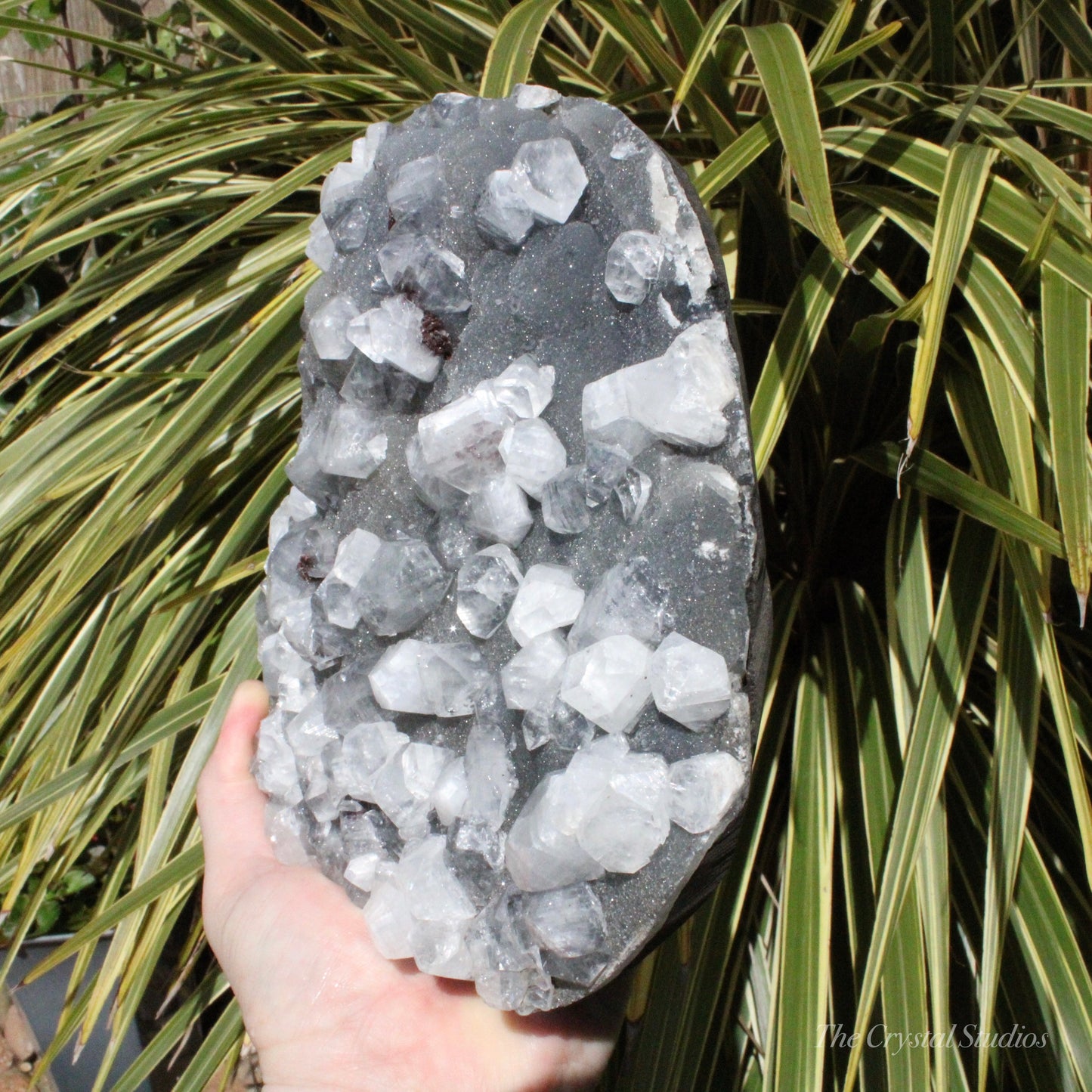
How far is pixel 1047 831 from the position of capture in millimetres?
1011

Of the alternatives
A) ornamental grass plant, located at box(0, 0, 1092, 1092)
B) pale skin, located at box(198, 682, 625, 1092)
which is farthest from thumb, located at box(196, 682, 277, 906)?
ornamental grass plant, located at box(0, 0, 1092, 1092)

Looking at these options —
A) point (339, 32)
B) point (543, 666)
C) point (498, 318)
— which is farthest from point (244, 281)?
point (543, 666)

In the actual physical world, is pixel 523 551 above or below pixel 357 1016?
above

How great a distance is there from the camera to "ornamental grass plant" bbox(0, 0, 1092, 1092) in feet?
2.56

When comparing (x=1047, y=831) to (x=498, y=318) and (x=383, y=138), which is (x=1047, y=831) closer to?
(x=498, y=318)

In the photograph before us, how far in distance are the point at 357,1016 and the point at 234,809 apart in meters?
0.22

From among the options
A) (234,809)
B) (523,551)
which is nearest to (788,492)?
(523,551)

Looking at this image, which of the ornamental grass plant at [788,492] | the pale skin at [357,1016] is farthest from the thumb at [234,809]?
the ornamental grass plant at [788,492]

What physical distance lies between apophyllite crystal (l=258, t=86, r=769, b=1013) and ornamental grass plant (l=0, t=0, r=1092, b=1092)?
0.19 metres

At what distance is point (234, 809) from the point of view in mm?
821

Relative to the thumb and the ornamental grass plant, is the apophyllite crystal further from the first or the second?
the ornamental grass plant

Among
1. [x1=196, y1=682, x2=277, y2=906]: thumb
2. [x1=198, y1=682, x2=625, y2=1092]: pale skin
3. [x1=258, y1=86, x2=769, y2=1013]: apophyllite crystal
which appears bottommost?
[x1=198, y1=682, x2=625, y2=1092]: pale skin

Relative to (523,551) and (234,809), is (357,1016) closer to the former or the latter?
(234,809)

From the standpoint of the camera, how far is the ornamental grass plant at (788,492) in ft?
2.56
